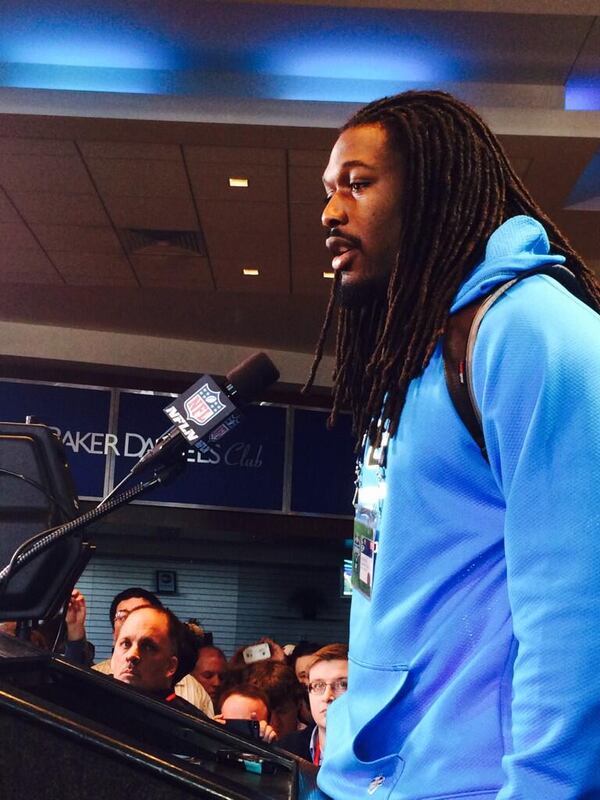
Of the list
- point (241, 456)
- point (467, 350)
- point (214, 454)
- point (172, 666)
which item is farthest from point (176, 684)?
point (241, 456)

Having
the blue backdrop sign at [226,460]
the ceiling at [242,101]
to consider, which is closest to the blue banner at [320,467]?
the blue backdrop sign at [226,460]

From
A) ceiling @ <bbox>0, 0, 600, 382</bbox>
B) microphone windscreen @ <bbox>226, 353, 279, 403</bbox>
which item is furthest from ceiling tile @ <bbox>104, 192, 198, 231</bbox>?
microphone windscreen @ <bbox>226, 353, 279, 403</bbox>

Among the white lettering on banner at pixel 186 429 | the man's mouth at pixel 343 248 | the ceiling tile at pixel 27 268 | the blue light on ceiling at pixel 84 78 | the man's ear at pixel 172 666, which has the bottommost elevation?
the man's ear at pixel 172 666

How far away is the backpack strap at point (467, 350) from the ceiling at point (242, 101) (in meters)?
3.88

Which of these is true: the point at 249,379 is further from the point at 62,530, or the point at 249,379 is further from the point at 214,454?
the point at 214,454

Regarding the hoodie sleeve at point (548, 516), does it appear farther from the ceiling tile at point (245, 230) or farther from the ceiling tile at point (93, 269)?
the ceiling tile at point (93, 269)

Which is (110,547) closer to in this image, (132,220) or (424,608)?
(132,220)

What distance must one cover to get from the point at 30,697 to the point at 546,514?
1.28ft

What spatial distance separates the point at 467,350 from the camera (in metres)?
0.82

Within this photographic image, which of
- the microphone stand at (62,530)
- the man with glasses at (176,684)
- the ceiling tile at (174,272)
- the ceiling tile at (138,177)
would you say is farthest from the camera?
the ceiling tile at (174,272)

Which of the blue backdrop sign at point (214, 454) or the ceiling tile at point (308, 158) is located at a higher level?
the ceiling tile at point (308, 158)

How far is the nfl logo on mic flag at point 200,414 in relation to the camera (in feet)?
4.57

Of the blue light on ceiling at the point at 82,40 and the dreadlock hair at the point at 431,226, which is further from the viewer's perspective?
the blue light on ceiling at the point at 82,40

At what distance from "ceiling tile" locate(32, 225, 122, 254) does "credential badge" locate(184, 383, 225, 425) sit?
508 centimetres
